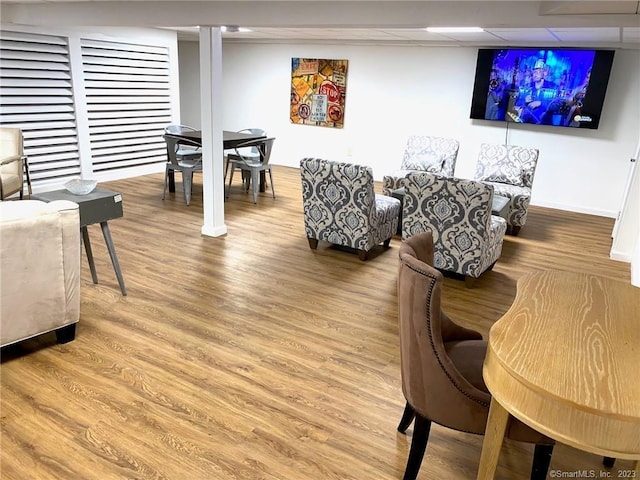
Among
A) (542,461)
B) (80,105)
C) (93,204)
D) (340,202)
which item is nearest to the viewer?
(542,461)

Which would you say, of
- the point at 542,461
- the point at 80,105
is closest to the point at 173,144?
the point at 80,105

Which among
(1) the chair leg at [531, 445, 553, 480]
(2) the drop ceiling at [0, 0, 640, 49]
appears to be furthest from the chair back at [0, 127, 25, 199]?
(1) the chair leg at [531, 445, 553, 480]

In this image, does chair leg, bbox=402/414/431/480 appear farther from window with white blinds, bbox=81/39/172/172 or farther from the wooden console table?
window with white blinds, bbox=81/39/172/172

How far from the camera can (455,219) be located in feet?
11.9

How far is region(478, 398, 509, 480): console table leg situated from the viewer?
1.37 m

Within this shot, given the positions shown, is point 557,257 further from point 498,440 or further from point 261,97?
point 261,97

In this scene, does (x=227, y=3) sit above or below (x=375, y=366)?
above

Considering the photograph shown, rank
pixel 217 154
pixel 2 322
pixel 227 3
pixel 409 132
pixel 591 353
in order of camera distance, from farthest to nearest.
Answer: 1. pixel 409 132
2. pixel 217 154
3. pixel 227 3
4. pixel 2 322
5. pixel 591 353

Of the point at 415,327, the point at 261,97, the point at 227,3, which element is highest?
the point at 227,3

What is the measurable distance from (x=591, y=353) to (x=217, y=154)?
12.3 feet

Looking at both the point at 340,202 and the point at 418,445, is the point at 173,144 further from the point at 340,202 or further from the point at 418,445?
the point at 418,445

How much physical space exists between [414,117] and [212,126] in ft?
12.6

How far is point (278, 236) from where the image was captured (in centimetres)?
478

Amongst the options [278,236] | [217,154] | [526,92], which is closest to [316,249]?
[278,236]
